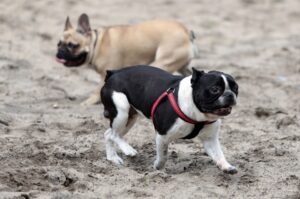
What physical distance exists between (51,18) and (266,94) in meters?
4.62

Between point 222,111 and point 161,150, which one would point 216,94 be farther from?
point 161,150

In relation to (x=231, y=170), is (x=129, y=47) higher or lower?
lower

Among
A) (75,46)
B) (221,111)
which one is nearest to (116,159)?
(221,111)

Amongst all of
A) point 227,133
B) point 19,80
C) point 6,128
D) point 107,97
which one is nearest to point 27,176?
point 107,97

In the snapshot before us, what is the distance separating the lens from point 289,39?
11742 millimetres

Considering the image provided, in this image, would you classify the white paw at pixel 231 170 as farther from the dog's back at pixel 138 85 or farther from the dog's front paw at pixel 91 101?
the dog's front paw at pixel 91 101

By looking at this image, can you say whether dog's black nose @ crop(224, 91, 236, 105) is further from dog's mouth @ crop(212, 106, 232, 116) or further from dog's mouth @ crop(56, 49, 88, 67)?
dog's mouth @ crop(56, 49, 88, 67)

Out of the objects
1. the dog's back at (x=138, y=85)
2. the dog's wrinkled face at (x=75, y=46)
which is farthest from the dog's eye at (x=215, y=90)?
the dog's wrinkled face at (x=75, y=46)

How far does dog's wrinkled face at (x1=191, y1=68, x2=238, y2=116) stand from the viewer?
500 cm

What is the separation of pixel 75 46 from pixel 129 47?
67 centimetres

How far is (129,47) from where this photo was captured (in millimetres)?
8898

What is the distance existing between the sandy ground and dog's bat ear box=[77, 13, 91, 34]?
68 cm

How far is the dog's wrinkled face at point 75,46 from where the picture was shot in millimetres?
8922

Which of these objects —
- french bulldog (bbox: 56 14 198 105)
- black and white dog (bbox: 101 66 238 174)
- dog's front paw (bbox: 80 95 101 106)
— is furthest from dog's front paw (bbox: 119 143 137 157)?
french bulldog (bbox: 56 14 198 105)
